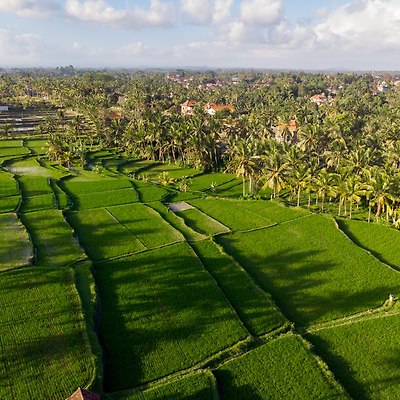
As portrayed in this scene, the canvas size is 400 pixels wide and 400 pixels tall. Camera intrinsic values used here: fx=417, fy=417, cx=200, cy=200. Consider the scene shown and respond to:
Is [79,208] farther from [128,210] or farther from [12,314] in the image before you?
[12,314]

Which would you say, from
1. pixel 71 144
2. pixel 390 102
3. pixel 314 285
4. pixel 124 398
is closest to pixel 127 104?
pixel 71 144

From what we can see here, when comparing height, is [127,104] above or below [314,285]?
above

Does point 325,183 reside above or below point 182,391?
above

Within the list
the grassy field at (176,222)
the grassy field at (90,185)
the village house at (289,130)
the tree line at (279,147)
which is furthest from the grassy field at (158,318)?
the village house at (289,130)

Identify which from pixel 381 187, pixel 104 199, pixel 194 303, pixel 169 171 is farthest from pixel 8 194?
pixel 381 187

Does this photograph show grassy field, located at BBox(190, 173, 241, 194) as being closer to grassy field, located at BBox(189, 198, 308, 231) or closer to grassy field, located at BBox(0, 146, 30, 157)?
grassy field, located at BBox(189, 198, 308, 231)

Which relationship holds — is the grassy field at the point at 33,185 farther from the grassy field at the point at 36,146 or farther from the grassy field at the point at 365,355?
the grassy field at the point at 365,355

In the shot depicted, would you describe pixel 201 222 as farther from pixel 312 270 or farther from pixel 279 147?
pixel 279 147
